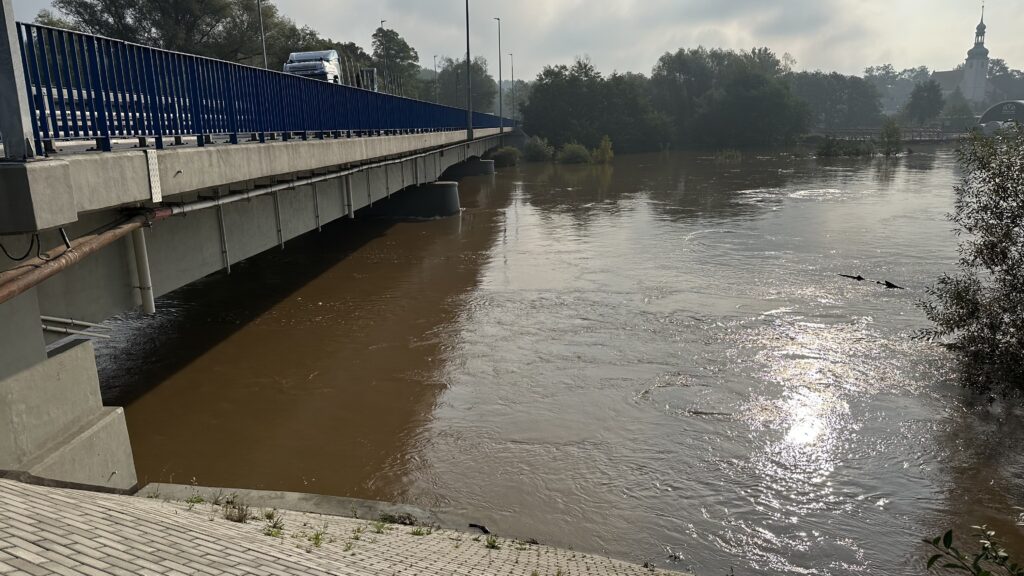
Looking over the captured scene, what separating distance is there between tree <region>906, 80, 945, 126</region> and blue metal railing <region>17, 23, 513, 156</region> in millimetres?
156210

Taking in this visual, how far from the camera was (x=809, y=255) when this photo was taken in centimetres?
2117

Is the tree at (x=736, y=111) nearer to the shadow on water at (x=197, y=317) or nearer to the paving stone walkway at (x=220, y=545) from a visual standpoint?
the shadow on water at (x=197, y=317)

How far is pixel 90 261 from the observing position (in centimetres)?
749

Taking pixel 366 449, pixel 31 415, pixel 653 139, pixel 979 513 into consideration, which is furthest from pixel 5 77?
pixel 653 139

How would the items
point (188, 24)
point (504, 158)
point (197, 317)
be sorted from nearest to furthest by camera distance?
point (197, 317)
point (188, 24)
point (504, 158)

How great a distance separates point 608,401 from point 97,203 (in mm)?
7256

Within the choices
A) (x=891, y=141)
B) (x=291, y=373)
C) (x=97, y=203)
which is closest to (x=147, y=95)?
(x=97, y=203)

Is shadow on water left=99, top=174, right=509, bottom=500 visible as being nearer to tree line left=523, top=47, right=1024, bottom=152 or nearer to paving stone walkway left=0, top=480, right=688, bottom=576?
paving stone walkway left=0, top=480, right=688, bottom=576

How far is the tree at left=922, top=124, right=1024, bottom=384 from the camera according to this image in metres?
10.4

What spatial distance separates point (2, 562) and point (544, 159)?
7563 centimetres

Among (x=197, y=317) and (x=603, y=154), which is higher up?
(x=603, y=154)

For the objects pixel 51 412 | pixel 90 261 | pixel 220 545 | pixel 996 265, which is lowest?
pixel 220 545

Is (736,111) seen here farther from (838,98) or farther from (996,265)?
(996,265)

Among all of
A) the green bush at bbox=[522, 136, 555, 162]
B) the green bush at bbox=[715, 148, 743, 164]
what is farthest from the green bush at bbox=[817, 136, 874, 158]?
the green bush at bbox=[522, 136, 555, 162]
